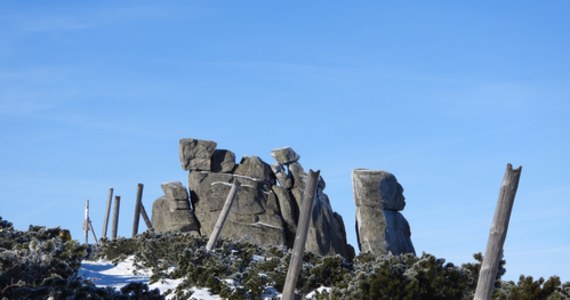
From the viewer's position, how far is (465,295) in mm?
17016

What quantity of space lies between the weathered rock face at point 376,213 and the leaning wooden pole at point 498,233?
29.2m

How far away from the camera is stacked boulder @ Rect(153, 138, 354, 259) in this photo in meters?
40.3

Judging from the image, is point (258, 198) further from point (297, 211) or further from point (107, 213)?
point (107, 213)

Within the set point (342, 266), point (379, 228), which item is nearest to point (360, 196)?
point (379, 228)

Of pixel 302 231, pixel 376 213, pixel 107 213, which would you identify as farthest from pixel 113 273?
pixel 376 213

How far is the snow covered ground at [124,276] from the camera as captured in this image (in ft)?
61.0

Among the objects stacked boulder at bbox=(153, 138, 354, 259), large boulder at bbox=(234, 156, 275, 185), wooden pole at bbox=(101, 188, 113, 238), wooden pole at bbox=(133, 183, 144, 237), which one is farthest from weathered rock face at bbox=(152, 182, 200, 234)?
wooden pole at bbox=(133, 183, 144, 237)

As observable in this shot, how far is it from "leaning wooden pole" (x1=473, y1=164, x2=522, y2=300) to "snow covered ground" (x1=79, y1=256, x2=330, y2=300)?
6299 mm

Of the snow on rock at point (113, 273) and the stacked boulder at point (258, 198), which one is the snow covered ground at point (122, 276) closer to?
the snow on rock at point (113, 273)

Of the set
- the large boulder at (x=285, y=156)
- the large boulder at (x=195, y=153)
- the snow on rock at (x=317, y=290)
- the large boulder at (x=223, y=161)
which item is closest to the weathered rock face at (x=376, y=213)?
the large boulder at (x=285, y=156)

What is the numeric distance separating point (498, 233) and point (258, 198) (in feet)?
97.1

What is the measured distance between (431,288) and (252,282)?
12.8 feet

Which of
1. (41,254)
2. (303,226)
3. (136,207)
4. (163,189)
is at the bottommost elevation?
(41,254)

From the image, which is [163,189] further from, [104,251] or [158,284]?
[158,284]
